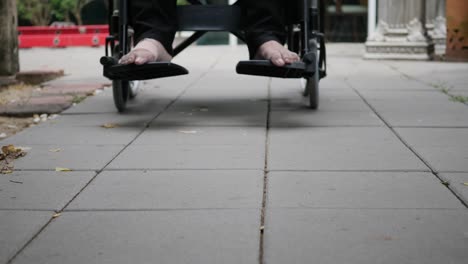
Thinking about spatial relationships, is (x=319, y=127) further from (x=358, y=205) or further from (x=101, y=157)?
(x=358, y=205)

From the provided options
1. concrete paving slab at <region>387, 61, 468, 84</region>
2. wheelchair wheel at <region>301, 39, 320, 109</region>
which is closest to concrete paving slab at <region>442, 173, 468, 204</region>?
wheelchair wheel at <region>301, 39, 320, 109</region>

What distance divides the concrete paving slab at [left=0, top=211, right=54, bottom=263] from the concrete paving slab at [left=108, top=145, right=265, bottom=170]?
0.75 metres

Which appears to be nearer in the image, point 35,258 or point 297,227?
point 35,258

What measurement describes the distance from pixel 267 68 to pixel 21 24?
18.1 meters

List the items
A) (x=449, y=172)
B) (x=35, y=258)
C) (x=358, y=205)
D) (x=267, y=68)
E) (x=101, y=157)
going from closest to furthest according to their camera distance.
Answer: (x=35, y=258) < (x=358, y=205) < (x=449, y=172) < (x=101, y=157) < (x=267, y=68)

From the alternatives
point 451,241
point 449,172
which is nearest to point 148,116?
point 449,172

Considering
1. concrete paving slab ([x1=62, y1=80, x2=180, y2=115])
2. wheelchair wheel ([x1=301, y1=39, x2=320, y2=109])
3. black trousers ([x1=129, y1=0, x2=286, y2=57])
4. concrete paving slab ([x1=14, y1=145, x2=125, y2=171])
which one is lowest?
concrete paving slab ([x1=62, y1=80, x2=180, y2=115])

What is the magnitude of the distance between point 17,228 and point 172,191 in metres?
0.64

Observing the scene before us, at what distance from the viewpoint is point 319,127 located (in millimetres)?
4242

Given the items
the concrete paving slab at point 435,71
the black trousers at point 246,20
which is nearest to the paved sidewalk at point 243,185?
the black trousers at point 246,20

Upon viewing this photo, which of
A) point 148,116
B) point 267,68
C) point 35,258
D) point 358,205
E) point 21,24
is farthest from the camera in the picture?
point 21,24

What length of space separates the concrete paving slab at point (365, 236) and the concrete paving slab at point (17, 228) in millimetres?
703

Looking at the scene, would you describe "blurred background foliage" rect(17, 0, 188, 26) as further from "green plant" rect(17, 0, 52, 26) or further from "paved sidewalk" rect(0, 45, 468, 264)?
"paved sidewalk" rect(0, 45, 468, 264)

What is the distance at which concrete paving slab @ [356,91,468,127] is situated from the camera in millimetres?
4445
